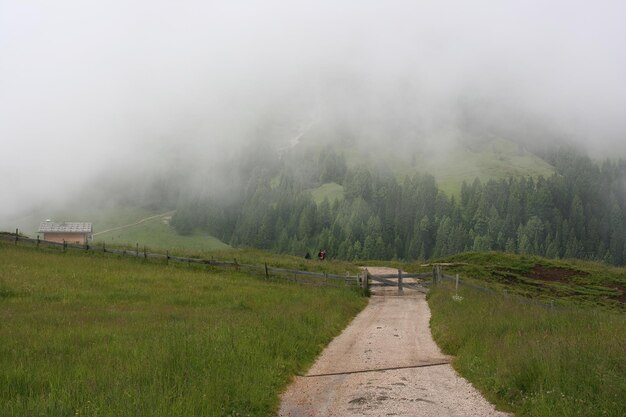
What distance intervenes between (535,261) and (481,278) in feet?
41.9

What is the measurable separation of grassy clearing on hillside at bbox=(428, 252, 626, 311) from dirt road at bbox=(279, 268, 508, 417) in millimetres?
25444

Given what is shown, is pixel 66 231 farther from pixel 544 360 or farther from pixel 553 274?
pixel 544 360

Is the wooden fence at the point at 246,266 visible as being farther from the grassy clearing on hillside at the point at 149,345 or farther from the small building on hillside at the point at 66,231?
the small building on hillside at the point at 66,231

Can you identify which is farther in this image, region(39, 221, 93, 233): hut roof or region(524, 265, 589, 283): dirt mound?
region(39, 221, 93, 233): hut roof

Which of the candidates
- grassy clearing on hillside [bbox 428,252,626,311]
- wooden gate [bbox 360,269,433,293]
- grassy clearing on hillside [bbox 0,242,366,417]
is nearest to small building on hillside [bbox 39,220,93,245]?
grassy clearing on hillside [bbox 428,252,626,311]

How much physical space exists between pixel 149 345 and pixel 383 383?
6424mm

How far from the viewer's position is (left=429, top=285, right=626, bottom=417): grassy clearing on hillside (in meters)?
9.20

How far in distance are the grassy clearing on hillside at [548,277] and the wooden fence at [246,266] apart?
12575 mm

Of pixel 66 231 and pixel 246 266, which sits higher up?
pixel 66 231

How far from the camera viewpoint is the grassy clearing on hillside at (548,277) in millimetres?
42812

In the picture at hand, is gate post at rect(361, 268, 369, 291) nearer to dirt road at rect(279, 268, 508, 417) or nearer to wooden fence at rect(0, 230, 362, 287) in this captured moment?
wooden fence at rect(0, 230, 362, 287)

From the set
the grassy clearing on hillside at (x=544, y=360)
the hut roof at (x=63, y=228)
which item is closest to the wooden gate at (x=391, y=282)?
the grassy clearing on hillside at (x=544, y=360)

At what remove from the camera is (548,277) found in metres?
53.3

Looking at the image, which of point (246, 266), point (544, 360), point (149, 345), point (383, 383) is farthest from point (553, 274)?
point (149, 345)
